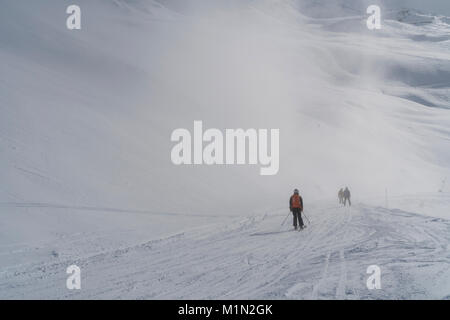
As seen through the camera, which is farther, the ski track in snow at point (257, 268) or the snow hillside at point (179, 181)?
the snow hillside at point (179, 181)

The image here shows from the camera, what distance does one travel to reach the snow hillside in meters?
9.12

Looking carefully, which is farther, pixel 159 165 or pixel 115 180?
pixel 159 165

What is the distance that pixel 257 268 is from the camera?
952 centimetres

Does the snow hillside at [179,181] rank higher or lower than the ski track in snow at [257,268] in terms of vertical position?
higher

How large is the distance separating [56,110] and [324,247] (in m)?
17.2

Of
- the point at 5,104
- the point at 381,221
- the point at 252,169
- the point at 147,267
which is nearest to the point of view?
the point at 147,267

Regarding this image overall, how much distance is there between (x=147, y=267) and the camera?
972 centimetres

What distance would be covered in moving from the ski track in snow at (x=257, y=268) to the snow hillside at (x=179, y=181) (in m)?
0.06

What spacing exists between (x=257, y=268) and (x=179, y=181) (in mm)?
11900

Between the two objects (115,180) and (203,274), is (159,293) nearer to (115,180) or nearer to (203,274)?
(203,274)

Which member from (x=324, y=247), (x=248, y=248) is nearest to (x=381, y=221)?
(x=324, y=247)

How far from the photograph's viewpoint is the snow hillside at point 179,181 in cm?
912

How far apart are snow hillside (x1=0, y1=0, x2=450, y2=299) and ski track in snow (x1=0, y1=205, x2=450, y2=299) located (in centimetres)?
6
